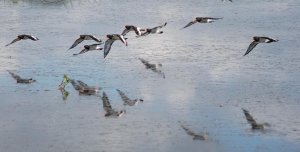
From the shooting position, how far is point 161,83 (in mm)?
25141

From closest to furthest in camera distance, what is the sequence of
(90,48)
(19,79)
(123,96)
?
(123,96)
(19,79)
(90,48)

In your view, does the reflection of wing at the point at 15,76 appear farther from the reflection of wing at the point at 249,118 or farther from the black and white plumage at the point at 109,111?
the reflection of wing at the point at 249,118

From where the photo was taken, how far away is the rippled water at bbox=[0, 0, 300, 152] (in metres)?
19.3

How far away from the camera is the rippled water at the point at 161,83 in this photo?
19344 millimetres

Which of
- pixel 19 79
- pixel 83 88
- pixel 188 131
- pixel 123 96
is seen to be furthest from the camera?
pixel 19 79

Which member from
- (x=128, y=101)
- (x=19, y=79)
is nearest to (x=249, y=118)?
(x=128, y=101)

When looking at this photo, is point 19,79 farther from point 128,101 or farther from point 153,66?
point 128,101

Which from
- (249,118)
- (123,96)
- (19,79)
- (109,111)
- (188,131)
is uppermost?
(188,131)

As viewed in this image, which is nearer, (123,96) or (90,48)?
(123,96)

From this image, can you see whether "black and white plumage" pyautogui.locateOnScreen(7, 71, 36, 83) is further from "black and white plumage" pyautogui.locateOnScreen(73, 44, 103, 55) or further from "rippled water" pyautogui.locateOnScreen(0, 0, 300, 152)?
"black and white plumage" pyautogui.locateOnScreen(73, 44, 103, 55)

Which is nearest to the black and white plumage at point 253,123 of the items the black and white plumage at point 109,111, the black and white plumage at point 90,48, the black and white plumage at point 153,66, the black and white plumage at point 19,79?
the black and white plumage at point 109,111

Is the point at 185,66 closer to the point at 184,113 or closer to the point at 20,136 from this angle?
the point at 184,113

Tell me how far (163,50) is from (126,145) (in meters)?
12.3

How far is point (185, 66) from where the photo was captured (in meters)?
27.4
